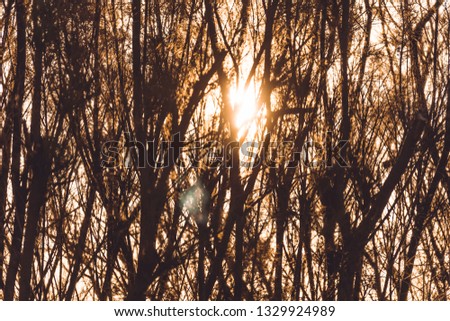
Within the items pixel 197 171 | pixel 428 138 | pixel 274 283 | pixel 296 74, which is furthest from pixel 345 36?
pixel 274 283

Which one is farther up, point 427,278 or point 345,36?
point 345,36

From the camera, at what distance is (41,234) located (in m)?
8.99

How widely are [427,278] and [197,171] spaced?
3.85 m

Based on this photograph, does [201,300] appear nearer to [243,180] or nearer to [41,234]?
[243,180]

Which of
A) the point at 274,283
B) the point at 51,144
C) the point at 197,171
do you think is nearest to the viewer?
the point at 197,171

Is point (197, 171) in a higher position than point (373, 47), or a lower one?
lower

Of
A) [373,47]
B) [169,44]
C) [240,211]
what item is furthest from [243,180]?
[373,47]

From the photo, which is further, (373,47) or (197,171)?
(373,47)
